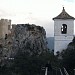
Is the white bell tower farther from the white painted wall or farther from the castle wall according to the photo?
the castle wall

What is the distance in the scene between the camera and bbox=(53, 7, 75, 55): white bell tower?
5100 cm

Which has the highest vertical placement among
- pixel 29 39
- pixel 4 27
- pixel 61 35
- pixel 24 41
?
pixel 4 27

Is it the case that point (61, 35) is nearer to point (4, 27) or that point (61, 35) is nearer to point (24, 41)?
point (24, 41)

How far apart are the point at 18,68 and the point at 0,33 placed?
21.7m

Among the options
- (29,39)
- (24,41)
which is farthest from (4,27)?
(24,41)

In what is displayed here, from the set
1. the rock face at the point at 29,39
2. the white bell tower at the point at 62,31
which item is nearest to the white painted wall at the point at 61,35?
the white bell tower at the point at 62,31

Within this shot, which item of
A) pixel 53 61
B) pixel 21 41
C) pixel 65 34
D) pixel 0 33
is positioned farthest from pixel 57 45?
pixel 0 33

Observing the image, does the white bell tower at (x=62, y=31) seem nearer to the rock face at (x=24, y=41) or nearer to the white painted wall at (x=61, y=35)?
the white painted wall at (x=61, y=35)

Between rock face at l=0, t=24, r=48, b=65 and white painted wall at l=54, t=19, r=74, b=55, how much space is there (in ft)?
20.0

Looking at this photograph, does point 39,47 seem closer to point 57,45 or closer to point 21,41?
point 21,41

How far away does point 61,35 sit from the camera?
5088 centimetres

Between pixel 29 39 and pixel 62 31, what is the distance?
11.1m

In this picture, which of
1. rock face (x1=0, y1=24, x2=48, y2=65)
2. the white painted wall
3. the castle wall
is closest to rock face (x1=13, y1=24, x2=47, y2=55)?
rock face (x1=0, y1=24, x2=48, y2=65)

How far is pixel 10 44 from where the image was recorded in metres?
62.8
